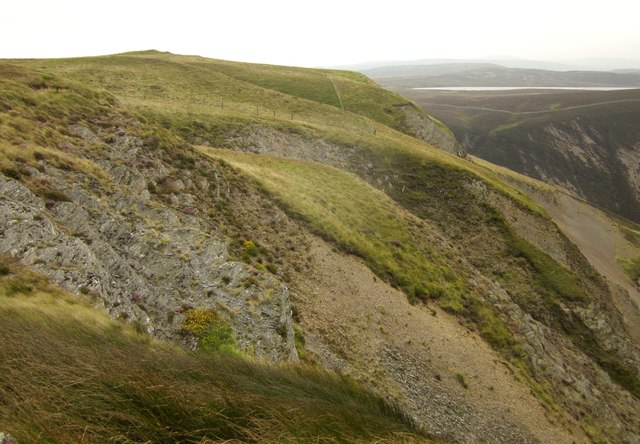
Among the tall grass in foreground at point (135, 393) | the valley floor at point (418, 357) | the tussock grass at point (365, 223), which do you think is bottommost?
the valley floor at point (418, 357)

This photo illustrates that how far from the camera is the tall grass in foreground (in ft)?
20.3

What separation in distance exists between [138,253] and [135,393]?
516 inches

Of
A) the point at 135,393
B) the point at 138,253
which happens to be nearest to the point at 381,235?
the point at 138,253

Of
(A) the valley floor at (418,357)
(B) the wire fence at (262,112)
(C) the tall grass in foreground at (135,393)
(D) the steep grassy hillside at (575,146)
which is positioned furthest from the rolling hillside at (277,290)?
(D) the steep grassy hillside at (575,146)

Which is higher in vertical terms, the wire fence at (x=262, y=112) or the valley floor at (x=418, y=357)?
the wire fence at (x=262, y=112)

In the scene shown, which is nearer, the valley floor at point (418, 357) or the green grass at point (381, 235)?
the valley floor at point (418, 357)

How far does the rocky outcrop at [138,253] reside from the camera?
1423 cm

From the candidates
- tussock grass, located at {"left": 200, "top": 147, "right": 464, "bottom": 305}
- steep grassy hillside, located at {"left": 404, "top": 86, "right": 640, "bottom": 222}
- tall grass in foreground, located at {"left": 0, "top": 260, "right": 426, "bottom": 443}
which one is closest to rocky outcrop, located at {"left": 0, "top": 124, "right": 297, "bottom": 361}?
tall grass in foreground, located at {"left": 0, "top": 260, "right": 426, "bottom": 443}

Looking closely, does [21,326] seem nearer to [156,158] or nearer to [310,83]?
[156,158]

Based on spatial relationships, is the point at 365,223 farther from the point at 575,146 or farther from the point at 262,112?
the point at 575,146

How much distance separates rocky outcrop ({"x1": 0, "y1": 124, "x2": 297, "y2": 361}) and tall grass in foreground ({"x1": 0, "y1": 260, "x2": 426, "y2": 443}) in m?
2.94

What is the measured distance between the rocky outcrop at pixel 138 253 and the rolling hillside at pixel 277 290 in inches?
4.3

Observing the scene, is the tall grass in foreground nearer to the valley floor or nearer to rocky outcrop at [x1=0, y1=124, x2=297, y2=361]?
rocky outcrop at [x1=0, y1=124, x2=297, y2=361]

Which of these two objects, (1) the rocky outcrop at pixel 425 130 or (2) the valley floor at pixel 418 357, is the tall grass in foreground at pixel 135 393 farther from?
(1) the rocky outcrop at pixel 425 130
